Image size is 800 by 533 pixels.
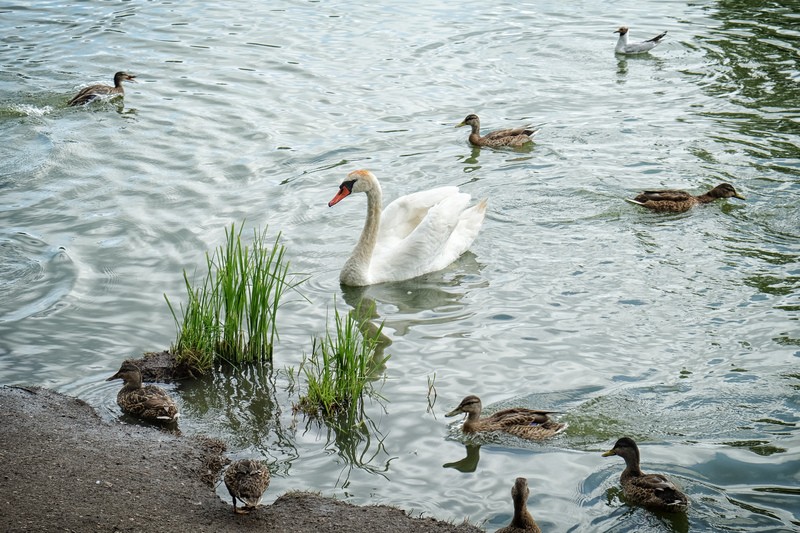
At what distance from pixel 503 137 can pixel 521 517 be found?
912cm

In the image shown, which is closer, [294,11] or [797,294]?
[797,294]

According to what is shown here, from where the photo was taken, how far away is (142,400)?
7.92 m

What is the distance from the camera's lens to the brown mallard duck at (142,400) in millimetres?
7863

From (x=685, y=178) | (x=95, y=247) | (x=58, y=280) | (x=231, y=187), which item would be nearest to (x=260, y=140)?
(x=231, y=187)

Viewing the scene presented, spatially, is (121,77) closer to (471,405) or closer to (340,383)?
(340,383)

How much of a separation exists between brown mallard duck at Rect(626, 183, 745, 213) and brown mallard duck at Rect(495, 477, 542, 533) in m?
6.47

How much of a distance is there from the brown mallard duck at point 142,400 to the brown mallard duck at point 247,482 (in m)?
1.38

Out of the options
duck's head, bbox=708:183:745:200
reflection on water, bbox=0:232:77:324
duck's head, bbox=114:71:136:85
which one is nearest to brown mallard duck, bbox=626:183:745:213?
duck's head, bbox=708:183:745:200

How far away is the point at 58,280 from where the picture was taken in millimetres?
10727

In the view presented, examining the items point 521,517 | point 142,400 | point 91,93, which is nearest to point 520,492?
point 521,517

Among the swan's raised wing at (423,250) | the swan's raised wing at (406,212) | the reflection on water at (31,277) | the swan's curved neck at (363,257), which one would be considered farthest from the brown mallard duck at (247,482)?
the swan's raised wing at (406,212)

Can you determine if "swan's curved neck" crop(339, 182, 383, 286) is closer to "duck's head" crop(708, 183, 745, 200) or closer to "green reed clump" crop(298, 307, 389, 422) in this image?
"green reed clump" crop(298, 307, 389, 422)

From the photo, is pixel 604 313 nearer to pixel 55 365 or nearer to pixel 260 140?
pixel 55 365

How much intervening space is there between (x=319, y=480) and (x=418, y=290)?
166 inches
